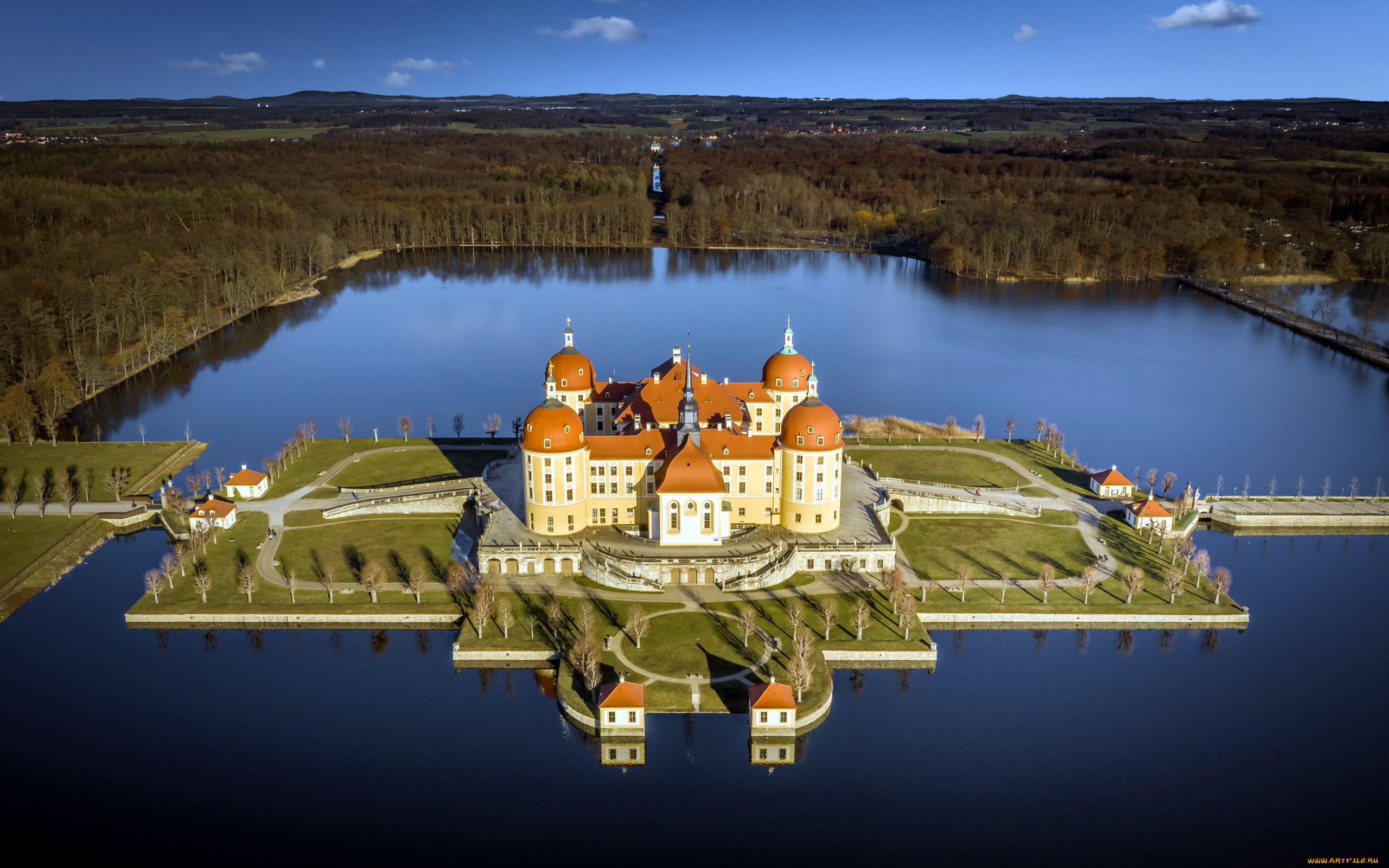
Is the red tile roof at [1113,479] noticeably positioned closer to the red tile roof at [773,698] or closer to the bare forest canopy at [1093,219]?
the red tile roof at [773,698]

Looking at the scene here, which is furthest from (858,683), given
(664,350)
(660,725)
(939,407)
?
(664,350)

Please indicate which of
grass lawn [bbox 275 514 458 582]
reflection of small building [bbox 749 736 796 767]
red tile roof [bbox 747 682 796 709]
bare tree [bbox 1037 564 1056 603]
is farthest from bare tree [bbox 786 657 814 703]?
grass lawn [bbox 275 514 458 582]

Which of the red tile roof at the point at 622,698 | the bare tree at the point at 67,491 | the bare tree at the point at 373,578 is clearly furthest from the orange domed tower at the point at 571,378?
the bare tree at the point at 67,491

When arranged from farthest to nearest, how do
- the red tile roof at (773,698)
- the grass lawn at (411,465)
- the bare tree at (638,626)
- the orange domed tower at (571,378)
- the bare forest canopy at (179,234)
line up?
1. the bare forest canopy at (179,234)
2. the grass lawn at (411,465)
3. the orange domed tower at (571,378)
4. the bare tree at (638,626)
5. the red tile roof at (773,698)

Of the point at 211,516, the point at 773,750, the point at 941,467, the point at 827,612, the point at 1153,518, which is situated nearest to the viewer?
the point at 773,750

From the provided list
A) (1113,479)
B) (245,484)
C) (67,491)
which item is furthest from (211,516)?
(1113,479)

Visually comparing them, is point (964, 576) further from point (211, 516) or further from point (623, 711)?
point (211, 516)
